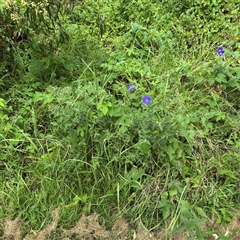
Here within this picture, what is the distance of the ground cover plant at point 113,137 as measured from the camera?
197 cm

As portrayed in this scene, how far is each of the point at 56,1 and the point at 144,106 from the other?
0.90m

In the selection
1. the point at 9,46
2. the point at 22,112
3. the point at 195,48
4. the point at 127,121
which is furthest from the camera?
the point at 195,48

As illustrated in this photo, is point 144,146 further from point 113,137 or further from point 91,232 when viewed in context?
point 91,232

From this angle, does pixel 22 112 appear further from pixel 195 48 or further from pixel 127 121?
pixel 195 48

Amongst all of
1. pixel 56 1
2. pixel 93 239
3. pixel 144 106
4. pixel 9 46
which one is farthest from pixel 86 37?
pixel 93 239

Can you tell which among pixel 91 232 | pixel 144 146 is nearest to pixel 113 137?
pixel 144 146

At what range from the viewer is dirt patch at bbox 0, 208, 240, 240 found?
73.7 inches

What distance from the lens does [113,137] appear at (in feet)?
6.81

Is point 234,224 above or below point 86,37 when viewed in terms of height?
below

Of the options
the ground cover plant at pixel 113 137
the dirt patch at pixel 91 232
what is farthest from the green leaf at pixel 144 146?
the dirt patch at pixel 91 232

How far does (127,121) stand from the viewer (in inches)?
81.7

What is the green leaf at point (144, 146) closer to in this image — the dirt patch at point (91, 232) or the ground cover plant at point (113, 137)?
the ground cover plant at point (113, 137)

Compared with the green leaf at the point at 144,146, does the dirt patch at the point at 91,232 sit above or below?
below

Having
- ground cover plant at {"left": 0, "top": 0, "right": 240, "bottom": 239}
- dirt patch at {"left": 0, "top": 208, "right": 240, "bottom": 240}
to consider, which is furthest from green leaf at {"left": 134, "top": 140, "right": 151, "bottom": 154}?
dirt patch at {"left": 0, "top": 208, "right": 240, "bottom": 240}
